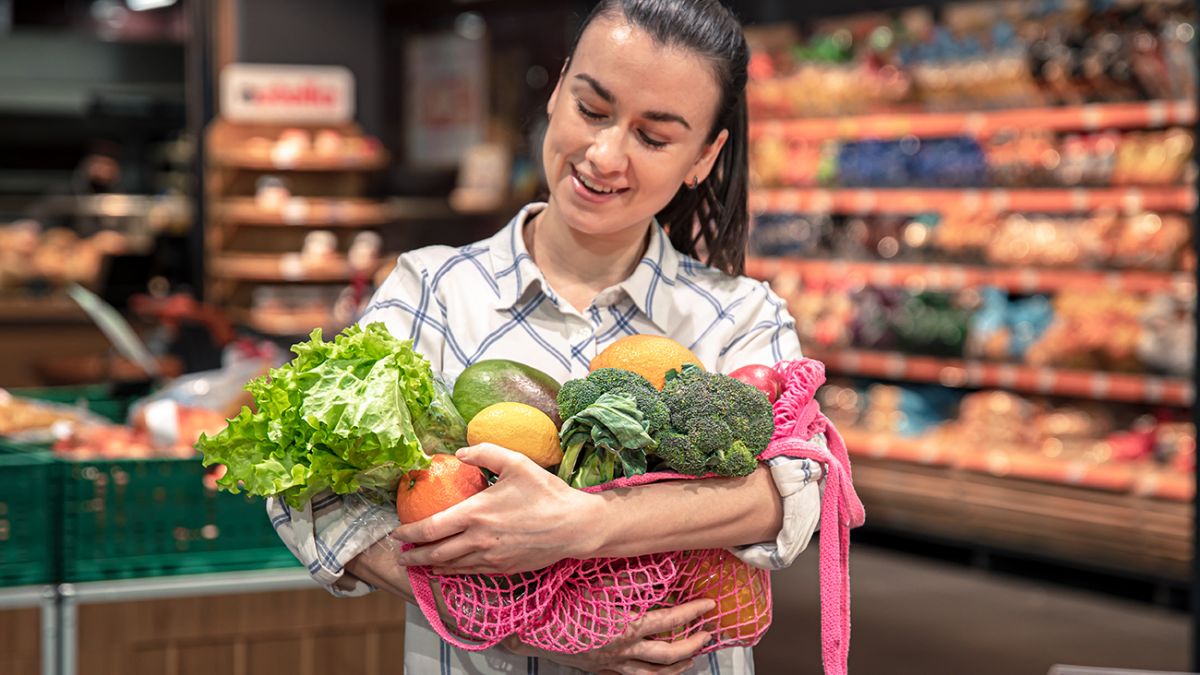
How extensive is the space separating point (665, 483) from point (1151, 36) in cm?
458

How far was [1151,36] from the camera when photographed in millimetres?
5438

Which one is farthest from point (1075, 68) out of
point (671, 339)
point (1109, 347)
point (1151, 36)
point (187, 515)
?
point (671, 339)

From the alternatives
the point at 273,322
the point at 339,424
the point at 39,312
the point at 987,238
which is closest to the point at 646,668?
the point at 339,424

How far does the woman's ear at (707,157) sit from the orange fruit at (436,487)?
48cm

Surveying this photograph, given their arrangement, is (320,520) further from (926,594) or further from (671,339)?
(926,594)

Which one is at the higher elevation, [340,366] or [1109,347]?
[340,366]

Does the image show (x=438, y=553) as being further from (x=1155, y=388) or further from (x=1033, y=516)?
(x=1033, y=516)

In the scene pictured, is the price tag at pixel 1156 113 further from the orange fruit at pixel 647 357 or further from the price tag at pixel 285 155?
the price tag at pixel 285 155

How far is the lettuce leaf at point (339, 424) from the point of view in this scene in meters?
1.45

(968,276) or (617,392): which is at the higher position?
(617,392)

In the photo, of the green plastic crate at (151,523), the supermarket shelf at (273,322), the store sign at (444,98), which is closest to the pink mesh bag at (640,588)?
the green plastic crate at (151,523)

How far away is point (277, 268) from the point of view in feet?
29.1

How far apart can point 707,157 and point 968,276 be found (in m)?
4.75

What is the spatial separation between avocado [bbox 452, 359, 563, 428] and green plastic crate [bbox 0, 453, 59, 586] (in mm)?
1479
